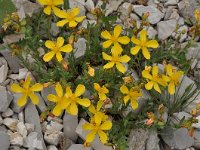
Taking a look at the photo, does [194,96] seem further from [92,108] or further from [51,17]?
[51,17]

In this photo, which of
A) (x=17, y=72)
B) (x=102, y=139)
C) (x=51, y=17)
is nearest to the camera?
(x=102, y=139)

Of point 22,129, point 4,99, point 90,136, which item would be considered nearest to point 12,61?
point 4,99

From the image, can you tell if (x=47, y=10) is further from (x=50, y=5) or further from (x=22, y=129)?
(x=22, y=129)

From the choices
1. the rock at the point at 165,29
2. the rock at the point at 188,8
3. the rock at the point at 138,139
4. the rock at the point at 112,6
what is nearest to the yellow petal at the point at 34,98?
the rock at the point at 138,139

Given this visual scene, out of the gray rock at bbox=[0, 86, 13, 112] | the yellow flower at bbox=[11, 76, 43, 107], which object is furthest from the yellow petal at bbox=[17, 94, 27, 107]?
the gray rock at bbox=[0, 86, 13, 112]

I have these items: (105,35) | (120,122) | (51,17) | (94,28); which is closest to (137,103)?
(120,122)

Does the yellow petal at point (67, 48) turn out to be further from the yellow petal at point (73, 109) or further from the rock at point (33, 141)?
the rock at point (33, 141)

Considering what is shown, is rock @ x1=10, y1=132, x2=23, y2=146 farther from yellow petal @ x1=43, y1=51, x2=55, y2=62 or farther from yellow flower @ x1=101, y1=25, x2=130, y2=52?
yellow flower @ x1=101, y1=25, x2=130, y2=52
